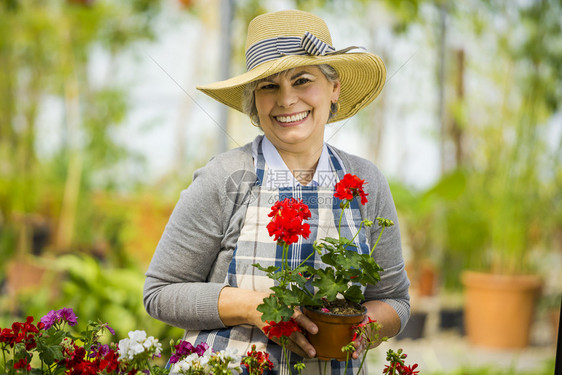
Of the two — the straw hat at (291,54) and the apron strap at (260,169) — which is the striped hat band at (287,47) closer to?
the straw hat at (291,54)

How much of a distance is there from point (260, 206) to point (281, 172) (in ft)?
0.28

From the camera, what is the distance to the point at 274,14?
42.7 inches

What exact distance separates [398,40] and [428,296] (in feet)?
5.48

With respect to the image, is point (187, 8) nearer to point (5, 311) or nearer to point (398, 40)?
point (398, 40)

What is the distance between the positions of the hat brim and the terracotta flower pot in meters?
0.43

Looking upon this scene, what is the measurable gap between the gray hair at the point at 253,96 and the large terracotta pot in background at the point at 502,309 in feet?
7.94

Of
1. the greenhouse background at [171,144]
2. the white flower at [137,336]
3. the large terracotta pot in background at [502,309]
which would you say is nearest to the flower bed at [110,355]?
the white flower at [137,336]

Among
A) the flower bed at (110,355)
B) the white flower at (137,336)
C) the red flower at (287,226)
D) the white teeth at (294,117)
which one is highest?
the white teeth at (294,117)

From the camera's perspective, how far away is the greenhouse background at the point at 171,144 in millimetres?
3135

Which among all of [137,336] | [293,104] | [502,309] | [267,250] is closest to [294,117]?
[293,104]

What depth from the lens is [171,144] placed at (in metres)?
3.12

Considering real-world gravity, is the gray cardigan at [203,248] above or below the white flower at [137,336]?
above

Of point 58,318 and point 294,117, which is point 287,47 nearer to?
point 294,117

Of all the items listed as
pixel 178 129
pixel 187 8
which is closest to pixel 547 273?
pixel 178 129
